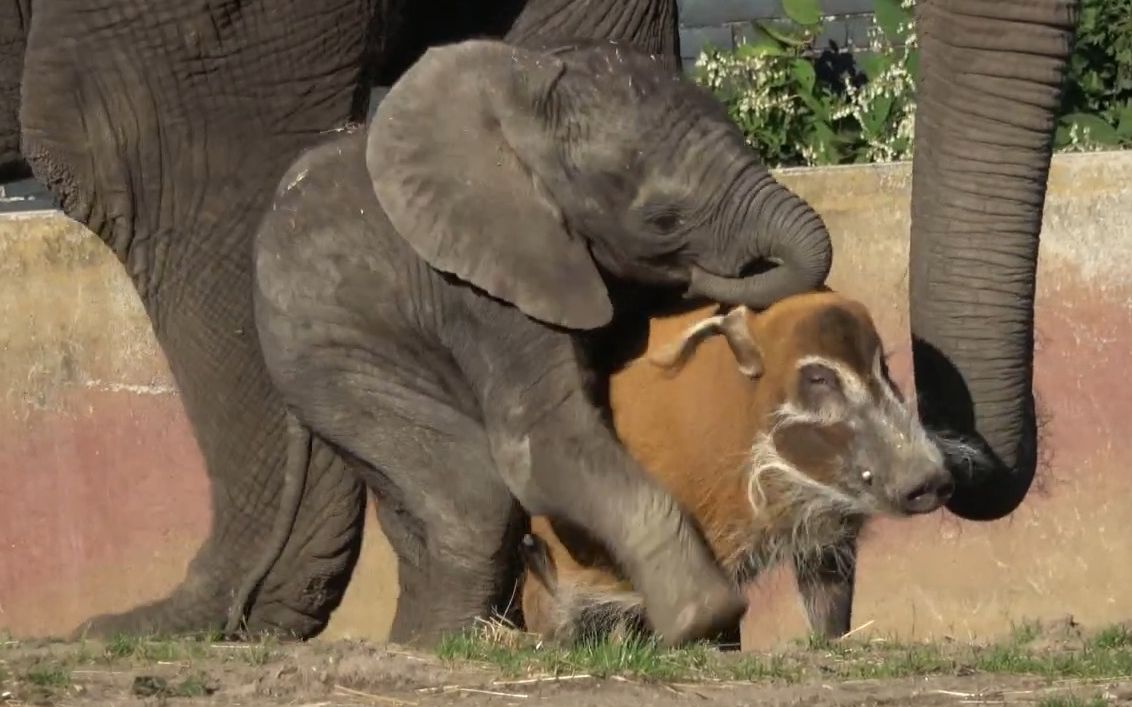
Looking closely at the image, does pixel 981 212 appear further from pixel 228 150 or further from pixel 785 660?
pixel 228 150

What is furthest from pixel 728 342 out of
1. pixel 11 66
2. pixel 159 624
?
pixel 11 66

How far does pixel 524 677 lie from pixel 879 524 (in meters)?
3.61

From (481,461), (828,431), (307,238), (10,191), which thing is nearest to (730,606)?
(828,431)

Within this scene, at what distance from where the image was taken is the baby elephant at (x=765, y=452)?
5.99 metres

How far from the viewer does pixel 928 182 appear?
5.89 metres

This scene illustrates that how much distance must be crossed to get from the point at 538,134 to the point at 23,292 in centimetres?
367

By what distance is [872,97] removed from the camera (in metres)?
10.6

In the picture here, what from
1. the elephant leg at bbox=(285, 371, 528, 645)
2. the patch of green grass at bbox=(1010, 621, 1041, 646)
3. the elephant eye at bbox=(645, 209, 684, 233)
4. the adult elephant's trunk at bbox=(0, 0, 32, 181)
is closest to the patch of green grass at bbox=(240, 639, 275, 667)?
the elephant leg at bbox=(285, 371, 528, 645)

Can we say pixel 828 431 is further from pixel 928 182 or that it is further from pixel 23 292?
pixel 23 292

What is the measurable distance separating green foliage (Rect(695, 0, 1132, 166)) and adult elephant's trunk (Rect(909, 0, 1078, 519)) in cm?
456

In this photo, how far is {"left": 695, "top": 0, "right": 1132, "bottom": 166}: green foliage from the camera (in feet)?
34.6

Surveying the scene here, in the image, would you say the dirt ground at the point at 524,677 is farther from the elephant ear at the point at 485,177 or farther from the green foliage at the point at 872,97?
the green foliage at the point at 872,97

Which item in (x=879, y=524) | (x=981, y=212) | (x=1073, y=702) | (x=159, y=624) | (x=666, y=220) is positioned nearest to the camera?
(x=1073, y=702)

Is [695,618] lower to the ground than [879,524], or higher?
higher
